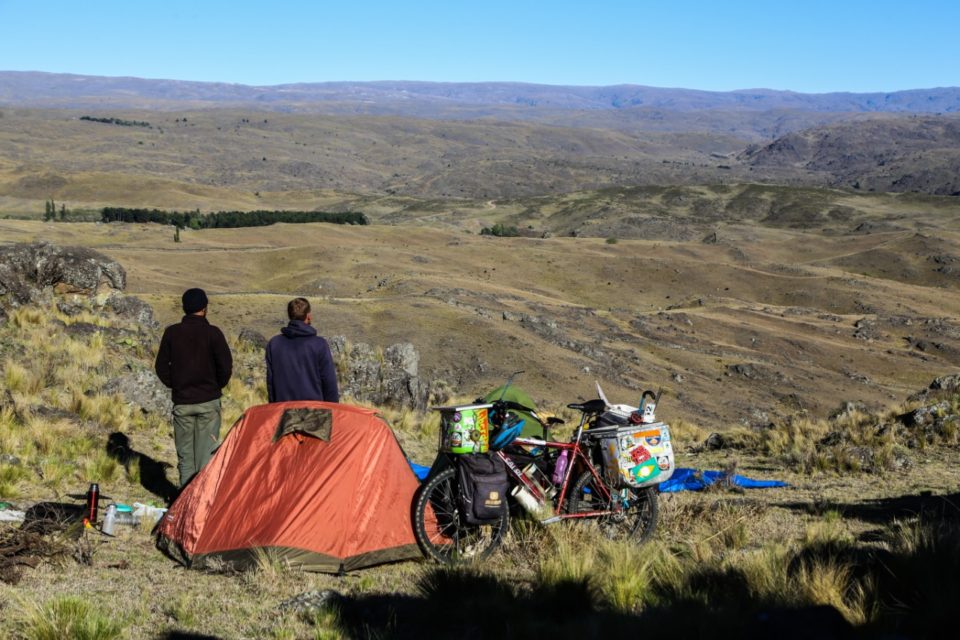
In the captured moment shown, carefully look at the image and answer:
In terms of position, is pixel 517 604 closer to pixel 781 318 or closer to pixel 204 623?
pixel 204 623

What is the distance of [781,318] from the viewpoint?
43.8m

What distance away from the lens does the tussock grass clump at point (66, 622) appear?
4.91m

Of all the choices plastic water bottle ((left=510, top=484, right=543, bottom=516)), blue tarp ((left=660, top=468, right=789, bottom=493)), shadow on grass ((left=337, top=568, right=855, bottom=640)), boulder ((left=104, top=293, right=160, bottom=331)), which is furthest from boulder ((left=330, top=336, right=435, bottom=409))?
shadow on grass ((left=337, top=568, right=855, bottom=640))

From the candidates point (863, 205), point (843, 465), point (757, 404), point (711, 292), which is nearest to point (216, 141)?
point (863, 205)

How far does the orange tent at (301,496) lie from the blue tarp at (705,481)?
14.0 feet

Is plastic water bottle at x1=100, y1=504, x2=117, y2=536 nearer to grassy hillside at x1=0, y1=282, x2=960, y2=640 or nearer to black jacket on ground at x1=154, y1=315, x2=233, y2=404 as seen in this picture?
grassy hillside at x1=0, y1=282, x2=960, y2=640

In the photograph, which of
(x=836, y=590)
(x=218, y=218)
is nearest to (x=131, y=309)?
(x=836, y=590)

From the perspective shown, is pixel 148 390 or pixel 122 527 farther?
pixel 148 390

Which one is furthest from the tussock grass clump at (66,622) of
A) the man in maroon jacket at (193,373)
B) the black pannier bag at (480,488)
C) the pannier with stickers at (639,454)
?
the pannier with stickers at (639,454)

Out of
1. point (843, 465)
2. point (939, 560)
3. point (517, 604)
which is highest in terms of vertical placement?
point (939, 560)

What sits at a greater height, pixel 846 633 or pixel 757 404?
pixel 846 633

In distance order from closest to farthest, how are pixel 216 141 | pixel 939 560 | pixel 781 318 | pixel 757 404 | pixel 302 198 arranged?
pixel 939 560 → pixel 757 404 → pixel 781 318 → pixel 302 198 → pixel 216 141

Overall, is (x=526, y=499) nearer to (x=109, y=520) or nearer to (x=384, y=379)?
(x=109, y=520)

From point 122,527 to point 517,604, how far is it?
4295 millimetres
